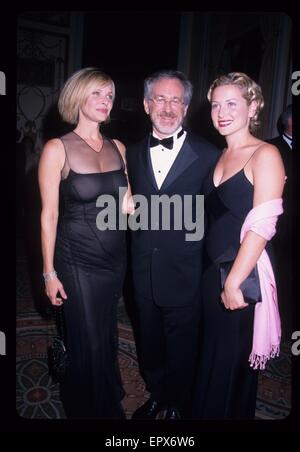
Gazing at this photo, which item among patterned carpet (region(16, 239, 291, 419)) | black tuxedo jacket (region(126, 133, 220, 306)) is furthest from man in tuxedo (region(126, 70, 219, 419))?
patterned carpet (region(16, 239, 291, 419))

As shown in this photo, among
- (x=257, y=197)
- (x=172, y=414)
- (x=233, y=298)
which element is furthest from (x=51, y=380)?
(x=257, y=197)

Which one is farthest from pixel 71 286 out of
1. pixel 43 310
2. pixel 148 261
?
pixel 43 310

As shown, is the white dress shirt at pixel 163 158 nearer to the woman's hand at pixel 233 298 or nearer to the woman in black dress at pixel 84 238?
the woman in black dress at pixel 84 238

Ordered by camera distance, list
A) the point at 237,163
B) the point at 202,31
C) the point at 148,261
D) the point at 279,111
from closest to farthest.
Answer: the point at 237,163 < the point at 148,261 < the point at 279,111 < the point at 202,31

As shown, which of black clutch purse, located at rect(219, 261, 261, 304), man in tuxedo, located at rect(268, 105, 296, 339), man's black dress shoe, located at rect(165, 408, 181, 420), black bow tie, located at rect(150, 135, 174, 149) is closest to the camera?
black clutch purse, located at rect(219, 261, 261, 304)

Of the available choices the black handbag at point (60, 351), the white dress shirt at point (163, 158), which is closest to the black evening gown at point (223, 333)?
the white dress shirt at point (163, 158)

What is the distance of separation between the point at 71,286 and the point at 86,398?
0.53m

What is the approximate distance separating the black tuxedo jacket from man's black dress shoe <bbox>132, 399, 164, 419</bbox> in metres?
0.54

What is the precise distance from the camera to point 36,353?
92.4 inches

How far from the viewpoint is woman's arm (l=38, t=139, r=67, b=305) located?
154 centimetres

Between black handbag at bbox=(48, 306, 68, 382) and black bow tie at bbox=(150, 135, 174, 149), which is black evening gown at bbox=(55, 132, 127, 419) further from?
black bow tie at bbox=(150, 135, 174, 149)

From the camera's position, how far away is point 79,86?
1579 millimetres

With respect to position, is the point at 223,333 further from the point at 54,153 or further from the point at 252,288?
the point at 54,153
